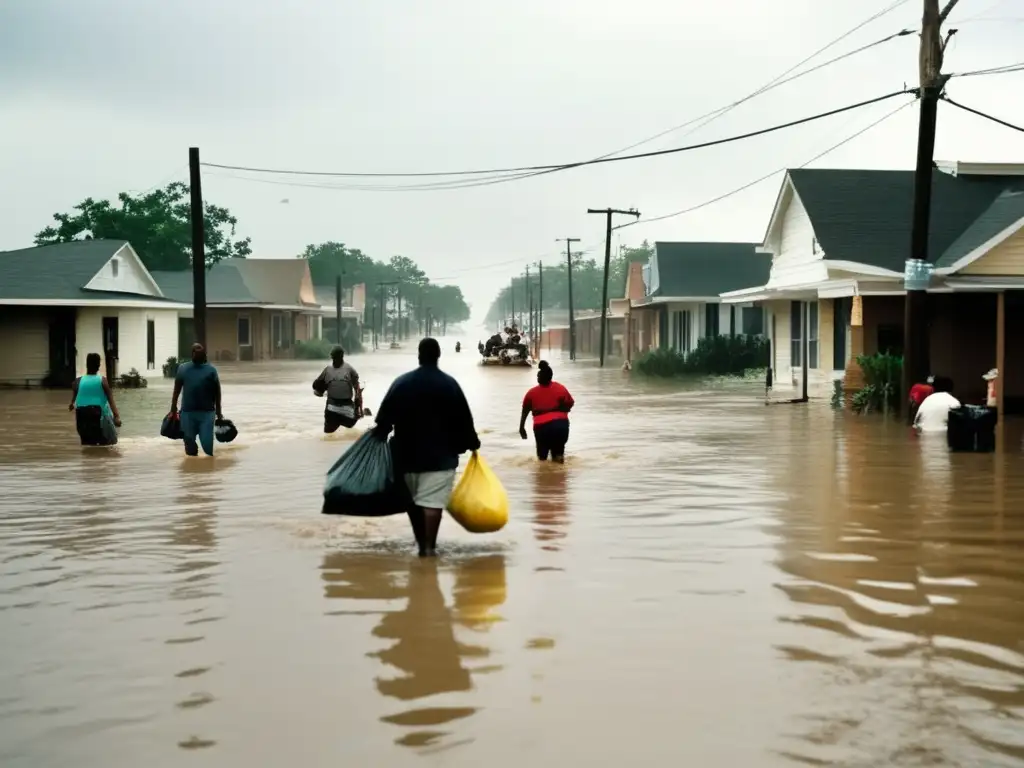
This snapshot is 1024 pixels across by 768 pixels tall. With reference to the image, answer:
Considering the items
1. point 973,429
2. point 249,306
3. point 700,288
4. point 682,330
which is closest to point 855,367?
point 973,429

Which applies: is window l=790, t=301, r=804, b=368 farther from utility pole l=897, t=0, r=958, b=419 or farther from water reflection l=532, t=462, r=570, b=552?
water reflection l=532, t=462, r=570, b=552

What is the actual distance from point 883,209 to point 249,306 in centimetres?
4508

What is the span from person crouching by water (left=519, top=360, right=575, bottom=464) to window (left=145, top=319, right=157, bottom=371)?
33.2 meters

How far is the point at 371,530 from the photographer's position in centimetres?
1265

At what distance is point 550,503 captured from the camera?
1455 cm

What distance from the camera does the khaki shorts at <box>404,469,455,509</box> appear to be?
35.4 ft

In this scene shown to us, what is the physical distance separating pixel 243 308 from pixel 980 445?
5962 centimetres

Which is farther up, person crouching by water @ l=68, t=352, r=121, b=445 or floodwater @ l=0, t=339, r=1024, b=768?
person crouching by water @ l=68, t=352, r=121, b=445

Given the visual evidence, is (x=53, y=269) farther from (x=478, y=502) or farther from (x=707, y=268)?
(x=478, y=502)

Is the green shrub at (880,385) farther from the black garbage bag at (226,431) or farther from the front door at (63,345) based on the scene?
the front door at (63,345)

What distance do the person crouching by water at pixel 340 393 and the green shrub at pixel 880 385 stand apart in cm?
1114

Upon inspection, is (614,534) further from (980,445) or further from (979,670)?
(980,445)

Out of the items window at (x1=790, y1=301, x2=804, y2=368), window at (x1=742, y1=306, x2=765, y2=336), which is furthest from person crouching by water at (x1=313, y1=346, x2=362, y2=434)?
window at (x1=742, y1=306, x2=765, y2=336)

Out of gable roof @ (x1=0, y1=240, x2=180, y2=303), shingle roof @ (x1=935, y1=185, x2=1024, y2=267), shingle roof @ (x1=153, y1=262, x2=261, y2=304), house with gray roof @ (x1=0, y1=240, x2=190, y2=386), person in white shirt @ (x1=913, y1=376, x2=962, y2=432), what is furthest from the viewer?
shingle roof @ (x1=153, y1=262, x2=261, y2=304)
